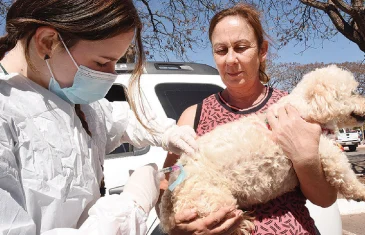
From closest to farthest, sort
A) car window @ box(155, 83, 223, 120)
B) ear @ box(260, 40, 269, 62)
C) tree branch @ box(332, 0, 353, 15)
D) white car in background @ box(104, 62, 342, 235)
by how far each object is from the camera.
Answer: ear @ box(260, 40, 269, 62)
white car in background @ box(104, 62, 342, 235)
car window @ box(155, 83, 223, 120)
tree branch @ box(332, 0, 353, 15)

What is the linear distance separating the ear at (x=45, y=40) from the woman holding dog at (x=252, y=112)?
1070mm

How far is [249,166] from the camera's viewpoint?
2000 mm

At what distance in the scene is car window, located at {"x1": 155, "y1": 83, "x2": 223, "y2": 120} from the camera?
323 centimetres

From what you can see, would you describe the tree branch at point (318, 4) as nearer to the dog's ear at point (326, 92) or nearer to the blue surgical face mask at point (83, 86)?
the dog's ear at point (326, 92)

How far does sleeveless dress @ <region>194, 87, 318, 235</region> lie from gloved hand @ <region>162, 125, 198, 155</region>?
265 mm

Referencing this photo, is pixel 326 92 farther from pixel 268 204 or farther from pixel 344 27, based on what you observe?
pixel 344 27

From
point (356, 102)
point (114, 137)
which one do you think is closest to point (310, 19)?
point (356, 102)

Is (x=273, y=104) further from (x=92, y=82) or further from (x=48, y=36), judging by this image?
(x=48, y=36)

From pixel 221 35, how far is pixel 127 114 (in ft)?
2.77

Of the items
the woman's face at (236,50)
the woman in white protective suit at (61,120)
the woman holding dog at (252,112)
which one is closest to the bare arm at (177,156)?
the woman holding dog at (252,112)

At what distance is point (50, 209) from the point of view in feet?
4.01

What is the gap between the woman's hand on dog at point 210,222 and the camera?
5.88ft

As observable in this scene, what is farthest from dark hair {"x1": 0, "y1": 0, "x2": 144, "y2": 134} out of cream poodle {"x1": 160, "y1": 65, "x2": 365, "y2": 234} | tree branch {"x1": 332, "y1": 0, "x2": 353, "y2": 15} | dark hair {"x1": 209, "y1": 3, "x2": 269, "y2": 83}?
tree branch {"x1": 332, "y1": 0, "x2": 353, "y2": 15}

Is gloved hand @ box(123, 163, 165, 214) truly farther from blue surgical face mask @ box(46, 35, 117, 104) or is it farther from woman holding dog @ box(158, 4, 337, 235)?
blue surgical face mask @ box(46, 35, 117, 104)
